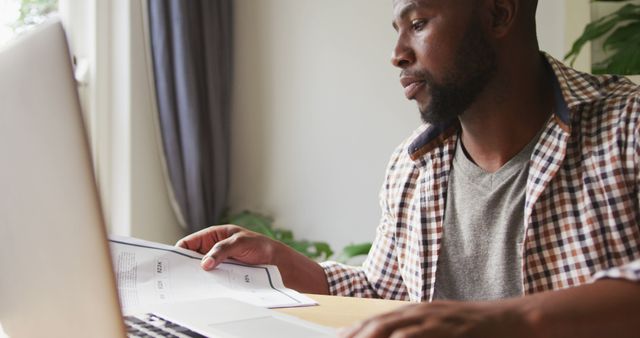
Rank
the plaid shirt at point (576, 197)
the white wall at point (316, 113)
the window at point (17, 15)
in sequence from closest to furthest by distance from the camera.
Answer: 1. the plaid shirt at point (576, 197)
2. the window at point (17, 15)
3. the white wall at point (316, 113)

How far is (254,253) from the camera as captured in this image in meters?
1.10

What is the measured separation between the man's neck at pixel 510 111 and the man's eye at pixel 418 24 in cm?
17

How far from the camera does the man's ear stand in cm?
118

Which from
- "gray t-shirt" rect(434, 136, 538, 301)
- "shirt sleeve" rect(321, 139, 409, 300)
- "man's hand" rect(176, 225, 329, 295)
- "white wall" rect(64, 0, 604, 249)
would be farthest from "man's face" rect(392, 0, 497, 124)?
"white wall" rect(64, 0, 604, 249)

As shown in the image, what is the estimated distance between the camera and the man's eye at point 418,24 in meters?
1.17

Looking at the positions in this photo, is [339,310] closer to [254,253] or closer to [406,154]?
[254,253]

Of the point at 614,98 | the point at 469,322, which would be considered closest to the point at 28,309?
the point at 469,322

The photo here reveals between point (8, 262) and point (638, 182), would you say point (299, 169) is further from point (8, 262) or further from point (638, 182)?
point (8, 262)

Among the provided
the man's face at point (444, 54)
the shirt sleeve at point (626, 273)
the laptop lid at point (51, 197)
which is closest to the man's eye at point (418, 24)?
the man's face at point (444, 54)

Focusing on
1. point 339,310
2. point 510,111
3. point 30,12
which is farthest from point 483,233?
point 30,12

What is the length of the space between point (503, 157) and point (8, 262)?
2.91 ft

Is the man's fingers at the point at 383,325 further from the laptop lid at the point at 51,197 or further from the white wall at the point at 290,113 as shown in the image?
the white wall at the point at 290,113

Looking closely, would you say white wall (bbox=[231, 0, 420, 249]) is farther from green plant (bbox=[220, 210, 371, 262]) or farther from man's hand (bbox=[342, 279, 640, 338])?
man's hand (bbox=[342, 279, 640, 338])

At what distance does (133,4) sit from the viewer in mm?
2391
